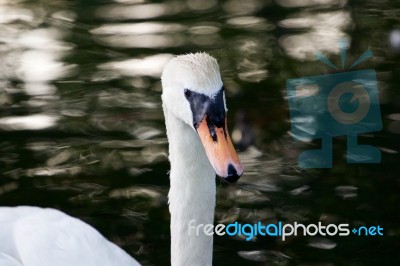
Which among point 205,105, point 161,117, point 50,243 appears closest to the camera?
point 205,105

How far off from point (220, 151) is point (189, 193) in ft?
1.12

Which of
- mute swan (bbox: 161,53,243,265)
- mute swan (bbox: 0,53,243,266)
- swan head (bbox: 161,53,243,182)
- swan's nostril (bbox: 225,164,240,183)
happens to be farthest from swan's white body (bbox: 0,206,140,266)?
swan's nostril (bbox: 225,164,240,183)

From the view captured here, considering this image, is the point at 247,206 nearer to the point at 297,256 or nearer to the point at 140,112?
the point at 297,256

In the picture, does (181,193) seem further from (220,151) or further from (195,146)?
(220,151)

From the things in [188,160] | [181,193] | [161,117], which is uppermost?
[188,160]

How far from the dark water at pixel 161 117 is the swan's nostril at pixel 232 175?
1.44 meters

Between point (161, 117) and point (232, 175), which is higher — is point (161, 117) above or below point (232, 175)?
below

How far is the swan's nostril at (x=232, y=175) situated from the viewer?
3.11m

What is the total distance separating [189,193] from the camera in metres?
3.47

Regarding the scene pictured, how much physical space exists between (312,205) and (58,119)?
1.68m

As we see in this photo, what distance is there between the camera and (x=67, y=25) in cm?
741

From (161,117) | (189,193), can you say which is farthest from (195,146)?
(161,117)

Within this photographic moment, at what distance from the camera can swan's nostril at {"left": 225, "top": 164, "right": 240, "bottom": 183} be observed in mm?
3105

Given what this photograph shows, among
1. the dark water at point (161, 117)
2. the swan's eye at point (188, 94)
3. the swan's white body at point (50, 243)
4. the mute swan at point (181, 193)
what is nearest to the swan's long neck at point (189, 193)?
the mute swan at point (181, 193)
